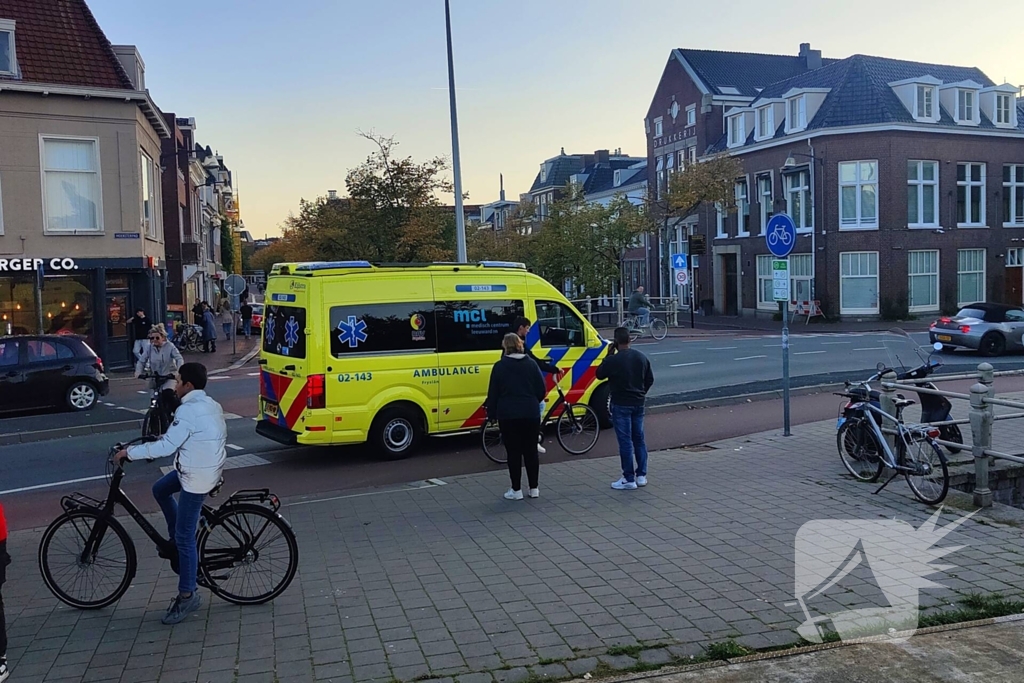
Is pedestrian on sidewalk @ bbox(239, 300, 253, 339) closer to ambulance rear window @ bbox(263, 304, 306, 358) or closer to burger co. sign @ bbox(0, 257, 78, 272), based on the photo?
burger co. sign @ bbox(0, 257, 78, 272)

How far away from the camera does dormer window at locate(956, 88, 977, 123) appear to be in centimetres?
4256

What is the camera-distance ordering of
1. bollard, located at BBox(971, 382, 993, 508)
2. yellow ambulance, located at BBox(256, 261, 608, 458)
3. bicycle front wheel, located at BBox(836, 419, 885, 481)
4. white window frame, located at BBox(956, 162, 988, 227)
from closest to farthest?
bollard, located at BBox(971, 382, 993, 508)
bicycle front wheel, located at BBox(836, 419, 885, 481)
yellow ambulance, located at BBox(256, 261, 608, 458)
white window frame, located at BBox(956, 162, 988, 227)

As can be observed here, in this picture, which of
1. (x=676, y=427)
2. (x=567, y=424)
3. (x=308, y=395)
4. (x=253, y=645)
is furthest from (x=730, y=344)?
(x=253, y=645)

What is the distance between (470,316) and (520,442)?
3.50m

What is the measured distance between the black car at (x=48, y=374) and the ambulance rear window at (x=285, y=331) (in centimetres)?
695

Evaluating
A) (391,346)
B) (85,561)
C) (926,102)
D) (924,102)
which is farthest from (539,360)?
(926,102)

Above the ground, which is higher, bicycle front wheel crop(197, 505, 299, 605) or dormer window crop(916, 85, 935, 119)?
dormer window crop(916, 85, 935, 119)

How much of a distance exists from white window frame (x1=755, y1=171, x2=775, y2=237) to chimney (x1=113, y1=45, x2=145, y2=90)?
29.4 m

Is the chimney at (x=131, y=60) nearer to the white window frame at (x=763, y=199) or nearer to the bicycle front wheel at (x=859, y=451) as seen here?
the bicycle front wheel at (x=859, y=451)

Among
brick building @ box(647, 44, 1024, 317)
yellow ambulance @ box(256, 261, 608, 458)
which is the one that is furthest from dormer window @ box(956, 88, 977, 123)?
yellow ambulance @ box(256, 261, 608, 458)

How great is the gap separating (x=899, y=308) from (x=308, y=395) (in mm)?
35703

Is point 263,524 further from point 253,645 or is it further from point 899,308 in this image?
point 899,308

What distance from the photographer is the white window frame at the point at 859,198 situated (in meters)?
40.8

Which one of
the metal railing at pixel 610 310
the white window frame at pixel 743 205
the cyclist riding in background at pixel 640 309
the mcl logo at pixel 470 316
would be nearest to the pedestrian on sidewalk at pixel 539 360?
the mcl logo at pixel 470 316
